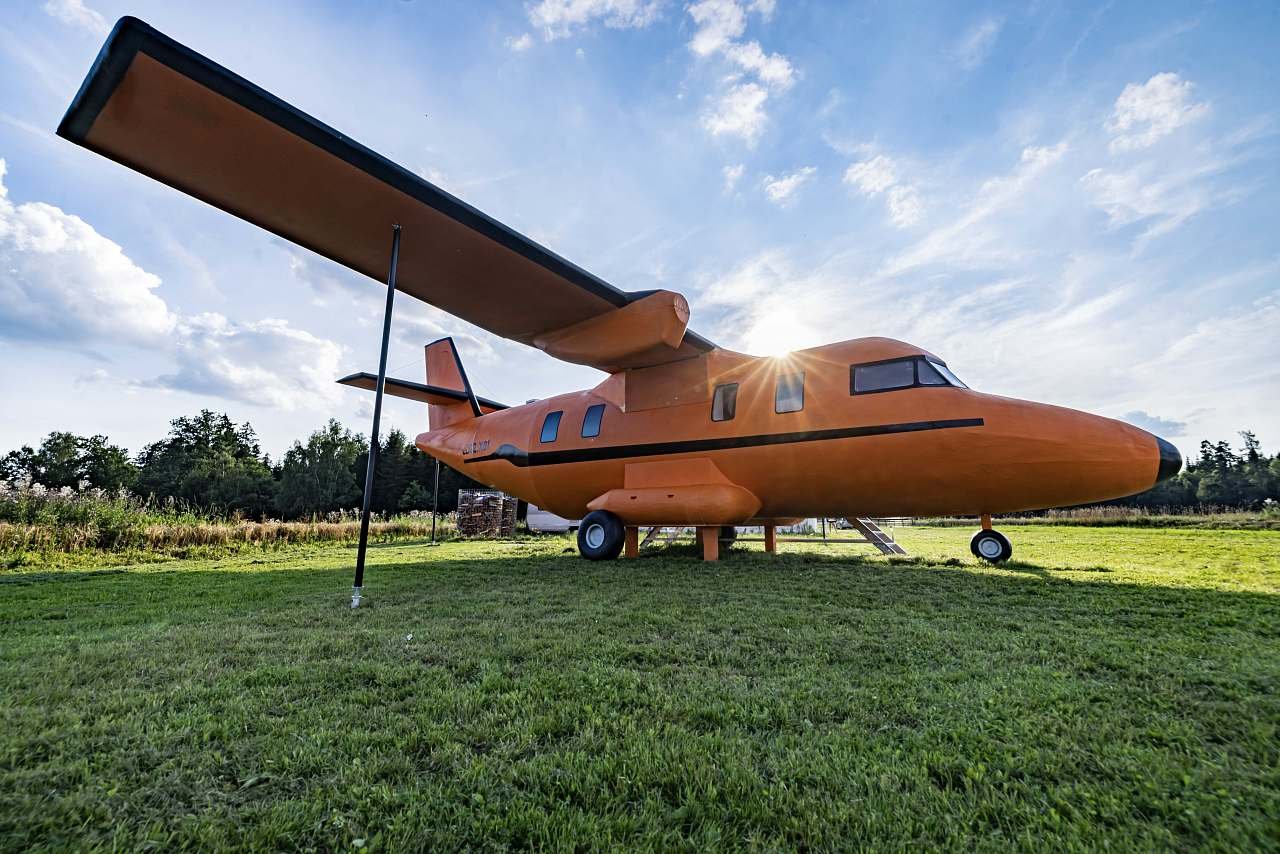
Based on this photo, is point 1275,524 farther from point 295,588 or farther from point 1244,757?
point 295,588

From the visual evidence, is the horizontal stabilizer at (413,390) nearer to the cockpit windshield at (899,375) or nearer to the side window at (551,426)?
the side window at (551,426)

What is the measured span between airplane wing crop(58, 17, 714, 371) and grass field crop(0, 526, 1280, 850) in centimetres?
403

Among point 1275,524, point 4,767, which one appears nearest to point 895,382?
point 4,767

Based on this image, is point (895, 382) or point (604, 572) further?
point (604, 572)

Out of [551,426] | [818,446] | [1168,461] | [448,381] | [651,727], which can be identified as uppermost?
[448,381]

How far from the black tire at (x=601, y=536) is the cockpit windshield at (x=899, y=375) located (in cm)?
400

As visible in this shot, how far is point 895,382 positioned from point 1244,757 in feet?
16.6

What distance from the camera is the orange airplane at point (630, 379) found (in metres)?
4.55

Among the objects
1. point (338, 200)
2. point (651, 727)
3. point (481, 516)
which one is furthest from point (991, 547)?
point (481, 516)

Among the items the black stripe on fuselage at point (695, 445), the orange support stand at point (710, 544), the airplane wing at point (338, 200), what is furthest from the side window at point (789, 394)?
the orange support stand at point (710, 544)

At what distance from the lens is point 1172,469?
559 cm

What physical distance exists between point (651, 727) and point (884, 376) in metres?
5.65

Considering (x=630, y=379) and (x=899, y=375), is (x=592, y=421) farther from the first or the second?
(x=899, y=375)

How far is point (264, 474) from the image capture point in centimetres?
5484
